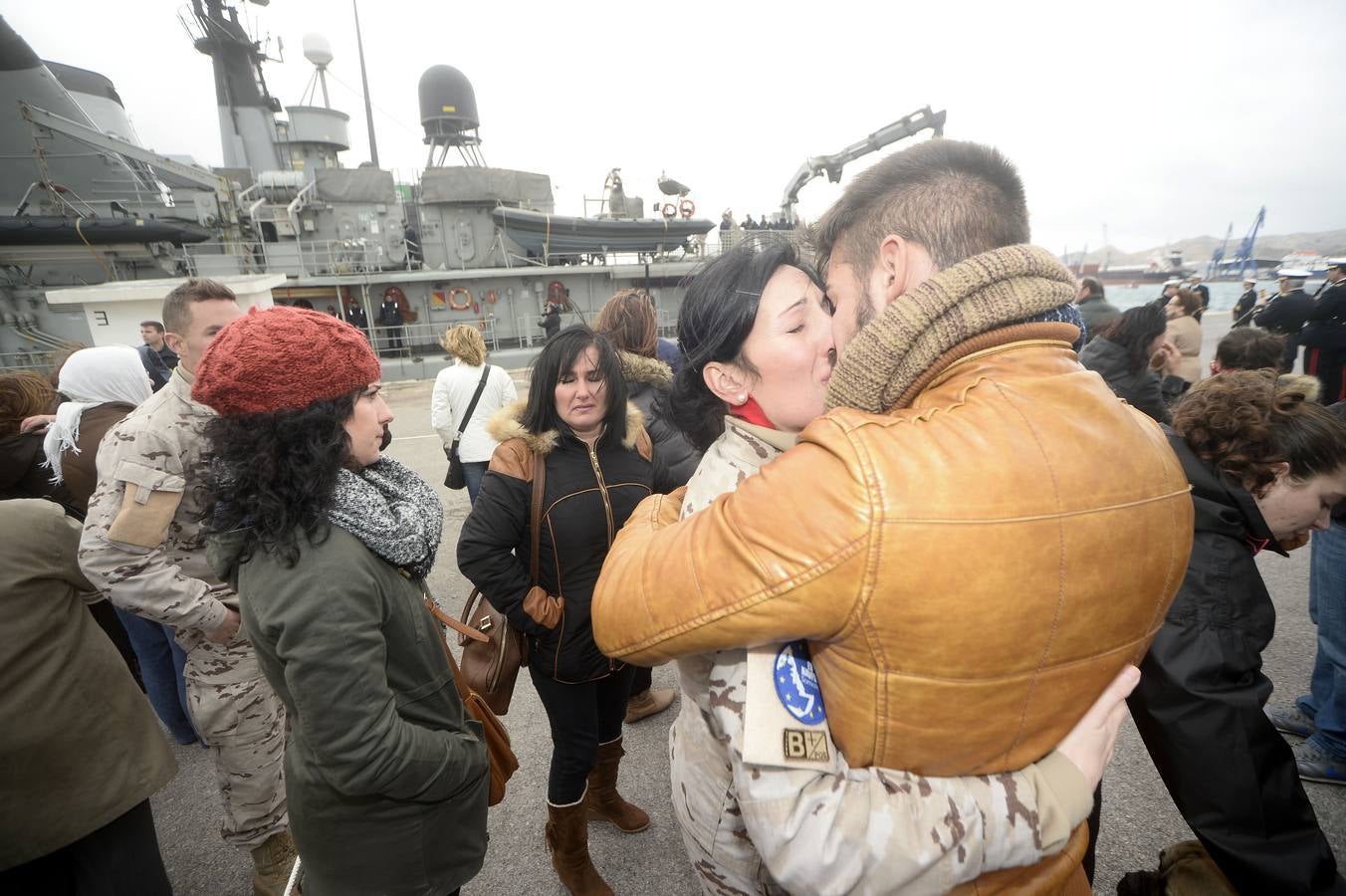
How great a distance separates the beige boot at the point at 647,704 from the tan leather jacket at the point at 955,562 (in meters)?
2.87

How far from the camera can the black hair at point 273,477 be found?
1.39m

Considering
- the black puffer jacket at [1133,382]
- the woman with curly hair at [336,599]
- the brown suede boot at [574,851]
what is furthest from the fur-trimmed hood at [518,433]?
the black puffer jacket at [1133,382]

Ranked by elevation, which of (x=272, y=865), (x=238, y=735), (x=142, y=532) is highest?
(x=142, y=532)

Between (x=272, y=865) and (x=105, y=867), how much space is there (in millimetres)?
799

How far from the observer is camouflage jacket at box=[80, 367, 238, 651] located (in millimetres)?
2051

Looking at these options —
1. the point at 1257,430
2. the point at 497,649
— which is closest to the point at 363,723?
the point at 497,649

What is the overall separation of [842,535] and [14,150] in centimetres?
2185

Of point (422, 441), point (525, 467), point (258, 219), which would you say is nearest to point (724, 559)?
point (525, 467)

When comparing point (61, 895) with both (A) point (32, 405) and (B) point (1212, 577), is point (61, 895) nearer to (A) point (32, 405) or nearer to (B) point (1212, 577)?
(A) point (32, 405)

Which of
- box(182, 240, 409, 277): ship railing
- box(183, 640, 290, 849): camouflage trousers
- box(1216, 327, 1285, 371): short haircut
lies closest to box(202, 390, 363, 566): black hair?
box(183, 640, 290, 849): camouflage trousers

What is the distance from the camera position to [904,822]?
793 mm

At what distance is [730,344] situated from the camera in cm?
133

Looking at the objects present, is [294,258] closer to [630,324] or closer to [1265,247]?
[630,324]

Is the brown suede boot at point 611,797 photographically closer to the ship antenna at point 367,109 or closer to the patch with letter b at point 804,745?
the patch with letter b at point 804,745
